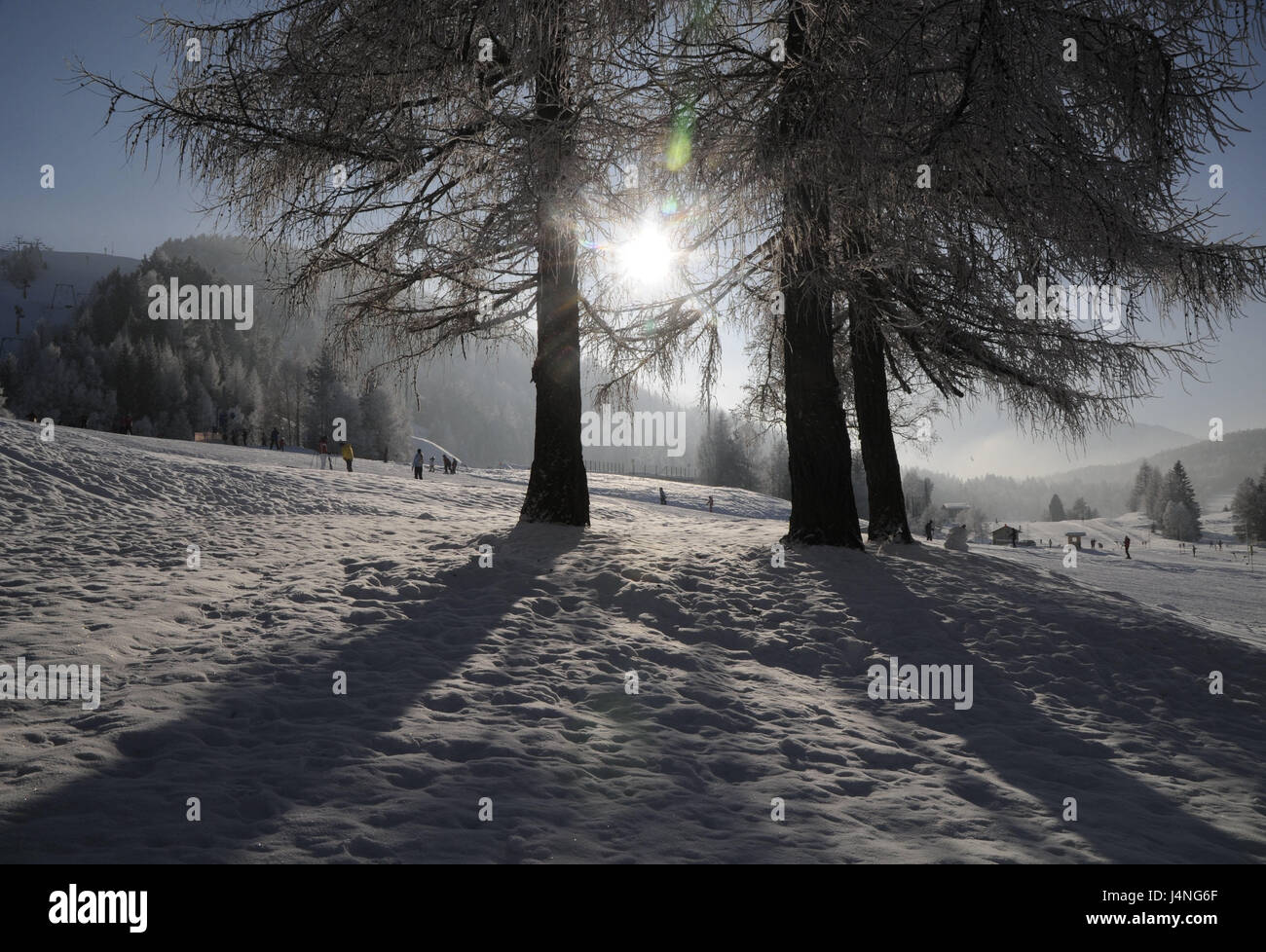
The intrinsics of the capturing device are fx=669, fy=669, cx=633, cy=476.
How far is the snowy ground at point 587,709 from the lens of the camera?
3.22m

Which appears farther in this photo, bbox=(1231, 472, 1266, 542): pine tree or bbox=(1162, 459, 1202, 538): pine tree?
bbox=(1162, 459, 1202, 538): pine tree

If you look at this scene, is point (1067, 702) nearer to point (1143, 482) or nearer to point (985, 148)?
point (985, 148)

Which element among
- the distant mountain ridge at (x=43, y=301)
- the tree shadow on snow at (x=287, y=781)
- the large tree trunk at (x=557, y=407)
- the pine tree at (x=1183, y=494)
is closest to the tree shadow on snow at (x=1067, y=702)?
the tree shadow on snow at (x=287, y=781)

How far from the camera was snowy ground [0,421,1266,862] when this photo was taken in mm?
3221

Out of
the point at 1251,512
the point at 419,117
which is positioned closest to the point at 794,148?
the point at 419,117

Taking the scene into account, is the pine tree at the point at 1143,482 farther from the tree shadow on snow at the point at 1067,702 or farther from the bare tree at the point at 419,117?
the bare tree at the point at 419,117

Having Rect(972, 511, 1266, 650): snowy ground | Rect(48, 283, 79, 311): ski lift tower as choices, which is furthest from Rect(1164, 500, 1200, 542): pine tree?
Rect(48, 283, 79, 311): ski lift tower

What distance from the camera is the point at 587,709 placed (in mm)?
4781

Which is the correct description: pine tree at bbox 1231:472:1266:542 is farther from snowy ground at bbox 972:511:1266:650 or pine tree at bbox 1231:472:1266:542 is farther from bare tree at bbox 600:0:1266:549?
bare tree at bbox 600:0:1266:549

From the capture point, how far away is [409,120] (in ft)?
22.4

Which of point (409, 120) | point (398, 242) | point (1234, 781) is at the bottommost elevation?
point (1234, 781)
